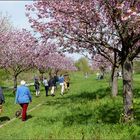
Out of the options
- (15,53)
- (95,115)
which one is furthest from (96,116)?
(15,53)

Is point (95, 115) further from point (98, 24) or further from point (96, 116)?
point (98, 24)

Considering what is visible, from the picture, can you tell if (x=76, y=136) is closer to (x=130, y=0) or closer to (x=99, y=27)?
(x=130, y=0)

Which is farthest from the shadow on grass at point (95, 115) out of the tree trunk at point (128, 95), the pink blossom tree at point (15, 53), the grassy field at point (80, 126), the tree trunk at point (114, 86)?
the pink blossom tree at point (15, 53)

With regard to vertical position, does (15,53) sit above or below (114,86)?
above

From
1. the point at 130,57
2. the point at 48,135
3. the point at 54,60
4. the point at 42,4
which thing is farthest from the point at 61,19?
the point at 54,60

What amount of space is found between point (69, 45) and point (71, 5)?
10.3 metres

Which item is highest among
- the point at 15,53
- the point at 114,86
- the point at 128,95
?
the point at 15,53

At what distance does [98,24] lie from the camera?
2141cm

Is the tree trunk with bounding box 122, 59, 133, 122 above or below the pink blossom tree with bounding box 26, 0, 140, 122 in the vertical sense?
below

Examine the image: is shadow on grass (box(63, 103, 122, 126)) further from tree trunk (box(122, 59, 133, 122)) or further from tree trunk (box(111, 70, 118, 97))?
tree trunk (box(111, 70, 118, 97))

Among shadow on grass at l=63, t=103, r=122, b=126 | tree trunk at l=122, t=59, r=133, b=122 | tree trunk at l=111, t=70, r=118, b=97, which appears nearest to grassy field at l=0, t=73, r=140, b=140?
shadow on grass at l=63, t=103, r=122, b=126

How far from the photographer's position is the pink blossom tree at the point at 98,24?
1530 cm

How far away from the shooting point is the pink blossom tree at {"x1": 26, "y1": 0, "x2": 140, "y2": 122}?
15297mm

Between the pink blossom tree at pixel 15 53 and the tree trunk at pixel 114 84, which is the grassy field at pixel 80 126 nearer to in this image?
the tree trunk at pixel 114 84
